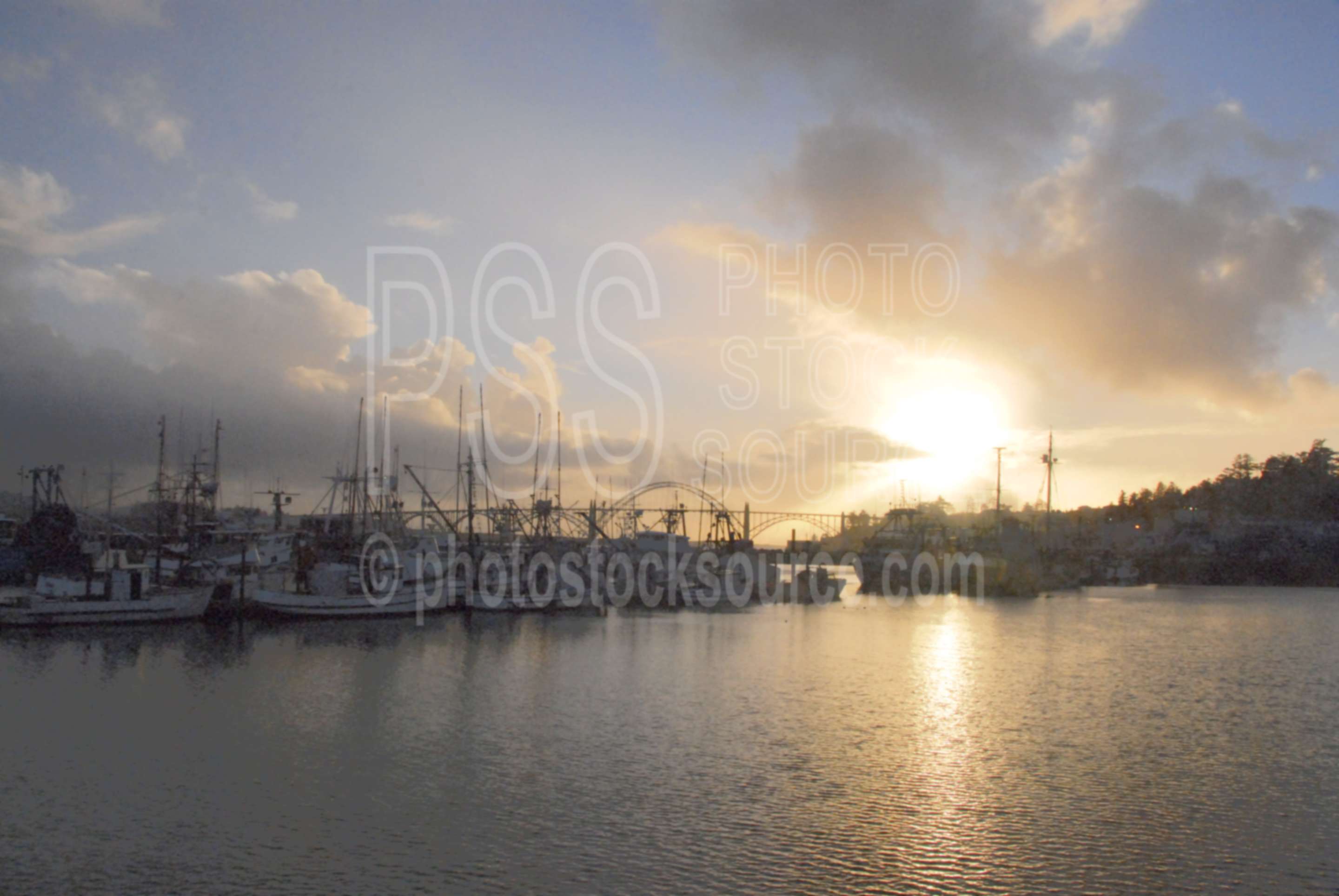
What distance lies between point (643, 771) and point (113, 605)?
50155 millimetres

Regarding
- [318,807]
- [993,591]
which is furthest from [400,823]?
[993,591]

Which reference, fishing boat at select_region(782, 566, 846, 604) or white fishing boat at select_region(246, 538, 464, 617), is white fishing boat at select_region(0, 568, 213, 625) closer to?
white fishing boat at select_region(246, 538, 464, 617)

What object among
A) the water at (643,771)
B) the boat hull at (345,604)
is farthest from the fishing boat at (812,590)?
the water at (643,771)

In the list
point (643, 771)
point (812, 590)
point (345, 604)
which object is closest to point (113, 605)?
point (345, 604)

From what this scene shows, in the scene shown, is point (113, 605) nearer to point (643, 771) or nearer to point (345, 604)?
point (345, 604)

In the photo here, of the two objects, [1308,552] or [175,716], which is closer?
[175,716]

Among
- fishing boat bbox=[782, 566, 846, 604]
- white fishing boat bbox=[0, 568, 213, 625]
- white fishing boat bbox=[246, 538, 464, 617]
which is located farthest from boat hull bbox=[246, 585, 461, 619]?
fishing boat bbox=[782, 566, 846, 604]

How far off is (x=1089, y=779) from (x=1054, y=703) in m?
16.0

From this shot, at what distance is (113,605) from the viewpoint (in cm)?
6481

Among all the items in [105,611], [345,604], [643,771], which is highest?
[105,611]

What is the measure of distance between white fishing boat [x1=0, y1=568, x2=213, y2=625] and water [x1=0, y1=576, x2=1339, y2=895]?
422 cm

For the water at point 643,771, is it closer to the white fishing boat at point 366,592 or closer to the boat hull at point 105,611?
the boat hull at point 105,611

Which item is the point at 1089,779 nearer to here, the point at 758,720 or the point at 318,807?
the point at 758,720

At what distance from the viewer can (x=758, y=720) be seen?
39594 millimetres
